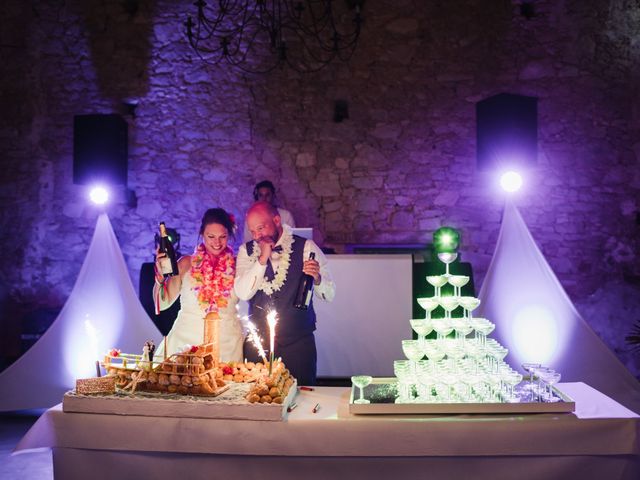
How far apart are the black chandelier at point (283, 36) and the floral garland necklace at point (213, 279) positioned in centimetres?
355

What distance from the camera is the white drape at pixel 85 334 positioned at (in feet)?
14.4

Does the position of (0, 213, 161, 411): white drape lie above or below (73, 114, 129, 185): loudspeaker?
below

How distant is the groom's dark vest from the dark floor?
1.40m

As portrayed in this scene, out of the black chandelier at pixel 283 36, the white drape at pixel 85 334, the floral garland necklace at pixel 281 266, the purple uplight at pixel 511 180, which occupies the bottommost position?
the white drape at pixel 85 334

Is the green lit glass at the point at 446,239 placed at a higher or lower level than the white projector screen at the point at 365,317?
higher

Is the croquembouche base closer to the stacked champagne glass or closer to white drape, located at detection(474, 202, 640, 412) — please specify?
the stacked champagne glass

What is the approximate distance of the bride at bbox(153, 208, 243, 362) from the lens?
2.74 m

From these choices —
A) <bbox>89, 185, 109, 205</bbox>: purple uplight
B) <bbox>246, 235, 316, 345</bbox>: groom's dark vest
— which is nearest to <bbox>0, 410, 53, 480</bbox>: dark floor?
<bbox>246, 235, 316, 345</bbox>: groom's dark vest

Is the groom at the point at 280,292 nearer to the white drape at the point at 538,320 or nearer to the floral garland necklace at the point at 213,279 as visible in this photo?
the floral garland necklace at the point at 213,279

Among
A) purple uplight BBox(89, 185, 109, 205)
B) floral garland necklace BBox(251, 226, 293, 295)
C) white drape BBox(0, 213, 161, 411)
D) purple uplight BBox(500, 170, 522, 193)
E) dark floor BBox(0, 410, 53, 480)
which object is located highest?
purple uplight BBox(500, 170, 522, 193)

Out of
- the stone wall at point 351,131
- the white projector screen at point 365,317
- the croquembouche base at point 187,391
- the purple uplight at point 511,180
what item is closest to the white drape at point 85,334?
the stone wall at point 351,131

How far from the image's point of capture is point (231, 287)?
9.08ft

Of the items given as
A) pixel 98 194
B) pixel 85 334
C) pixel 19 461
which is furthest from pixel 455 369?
pixel 98 194

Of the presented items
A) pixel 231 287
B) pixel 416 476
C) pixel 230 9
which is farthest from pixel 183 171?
pixel 416 476
